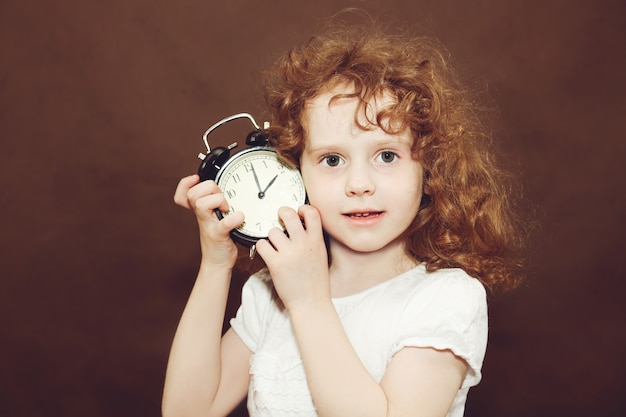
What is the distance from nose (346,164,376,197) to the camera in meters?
1.18

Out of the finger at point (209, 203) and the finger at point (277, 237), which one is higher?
the finger at point (209, 203)

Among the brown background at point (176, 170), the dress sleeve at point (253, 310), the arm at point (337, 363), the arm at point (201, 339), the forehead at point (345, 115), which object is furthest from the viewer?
the brown background at point (176, 170)

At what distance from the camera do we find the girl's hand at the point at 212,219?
1.24m

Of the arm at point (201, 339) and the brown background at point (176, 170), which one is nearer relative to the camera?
the arm at point (201, 339)

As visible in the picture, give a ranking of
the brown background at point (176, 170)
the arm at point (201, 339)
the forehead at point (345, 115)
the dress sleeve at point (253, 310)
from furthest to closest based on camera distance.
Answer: the brown background at point (176, 170) → the dress sleeve at point (253, 310) → the arm at point (201, 339) → the forehead at point (345, 115)

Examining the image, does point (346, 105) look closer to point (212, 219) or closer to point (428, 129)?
point (428, 129)

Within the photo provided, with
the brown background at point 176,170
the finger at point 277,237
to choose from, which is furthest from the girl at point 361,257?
the brown background at point 176,170

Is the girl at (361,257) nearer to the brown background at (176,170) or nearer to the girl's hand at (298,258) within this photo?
the girl's hand at (298,258)

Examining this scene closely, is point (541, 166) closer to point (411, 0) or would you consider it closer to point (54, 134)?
point (411, 0)

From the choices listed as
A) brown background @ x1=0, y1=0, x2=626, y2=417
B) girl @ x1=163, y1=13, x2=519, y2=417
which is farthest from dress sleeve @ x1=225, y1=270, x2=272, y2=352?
brown background @ x1=0, y1=0, x2=626, y2=417

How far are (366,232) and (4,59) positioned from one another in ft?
3.64

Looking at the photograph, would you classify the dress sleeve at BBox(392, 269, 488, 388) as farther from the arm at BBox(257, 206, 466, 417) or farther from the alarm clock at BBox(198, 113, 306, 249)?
the alarm clock at BBox(198, 113, 306, 249)

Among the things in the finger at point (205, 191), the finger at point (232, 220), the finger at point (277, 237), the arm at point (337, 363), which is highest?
the finger at point (205, 191)

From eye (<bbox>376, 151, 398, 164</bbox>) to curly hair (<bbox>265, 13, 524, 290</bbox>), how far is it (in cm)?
4
